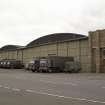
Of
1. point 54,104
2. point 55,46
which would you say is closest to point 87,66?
point 55,46

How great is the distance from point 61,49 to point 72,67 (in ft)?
33.3

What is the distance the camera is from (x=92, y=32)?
45156mm

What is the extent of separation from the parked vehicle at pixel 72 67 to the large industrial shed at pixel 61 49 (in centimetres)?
196

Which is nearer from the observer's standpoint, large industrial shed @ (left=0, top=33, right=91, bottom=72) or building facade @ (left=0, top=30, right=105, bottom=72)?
building facade @ (left=0, top=30, right=105, bottom=72)

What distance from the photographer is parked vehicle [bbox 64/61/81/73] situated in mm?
43247

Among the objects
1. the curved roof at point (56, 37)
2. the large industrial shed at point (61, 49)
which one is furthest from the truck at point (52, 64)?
the curved roof at point (56, 37)

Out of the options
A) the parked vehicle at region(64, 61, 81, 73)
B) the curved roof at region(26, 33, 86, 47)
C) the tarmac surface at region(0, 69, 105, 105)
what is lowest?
the tarmac surface at region(0, 69, 105, 105)

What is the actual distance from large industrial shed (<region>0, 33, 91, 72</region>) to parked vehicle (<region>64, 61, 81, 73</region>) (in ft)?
6.42

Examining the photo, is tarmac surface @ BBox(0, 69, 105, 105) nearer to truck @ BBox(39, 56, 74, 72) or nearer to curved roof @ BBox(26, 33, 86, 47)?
truck @ BBox(39, 56, 74, 72)

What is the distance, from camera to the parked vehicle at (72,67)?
4325 centimetres

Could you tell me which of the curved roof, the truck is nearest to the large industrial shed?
Answer: the curved roof

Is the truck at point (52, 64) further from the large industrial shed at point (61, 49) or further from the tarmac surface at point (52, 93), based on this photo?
the tarmac surface at point (52, 93)

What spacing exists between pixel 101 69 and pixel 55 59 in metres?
7.65

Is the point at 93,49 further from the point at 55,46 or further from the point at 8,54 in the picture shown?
the point at 8,54
